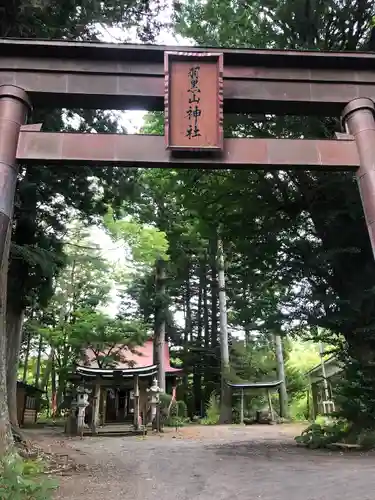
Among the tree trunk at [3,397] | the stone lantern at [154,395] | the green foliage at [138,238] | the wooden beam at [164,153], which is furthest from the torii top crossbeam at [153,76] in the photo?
→ the stone lantern at [154,395]

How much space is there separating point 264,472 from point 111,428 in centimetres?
1304

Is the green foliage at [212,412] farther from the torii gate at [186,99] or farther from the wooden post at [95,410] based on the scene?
the torii gate at [186,99]

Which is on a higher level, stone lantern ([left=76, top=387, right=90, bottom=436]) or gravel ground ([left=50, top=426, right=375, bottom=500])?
stone lantern ([left=76, top=387, right=90, bottom=436])

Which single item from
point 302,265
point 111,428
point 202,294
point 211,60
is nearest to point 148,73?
point 211,60

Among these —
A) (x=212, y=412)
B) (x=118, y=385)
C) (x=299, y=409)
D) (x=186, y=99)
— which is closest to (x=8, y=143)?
(x=186, y=99)

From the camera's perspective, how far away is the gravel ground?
627cm

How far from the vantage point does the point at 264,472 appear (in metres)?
7.95

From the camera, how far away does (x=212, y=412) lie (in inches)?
1062

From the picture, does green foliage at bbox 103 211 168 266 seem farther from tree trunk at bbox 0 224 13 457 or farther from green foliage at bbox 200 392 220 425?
green foliage at bbox 200 392 220 425

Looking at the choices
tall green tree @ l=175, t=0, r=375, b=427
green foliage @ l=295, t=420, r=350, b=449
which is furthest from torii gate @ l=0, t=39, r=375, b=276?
green foliage @ l=295, t=420, r=350, b=449

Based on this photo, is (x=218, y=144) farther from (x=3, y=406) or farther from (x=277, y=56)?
(x=3, y=406)

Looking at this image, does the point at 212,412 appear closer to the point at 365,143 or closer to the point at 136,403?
the point at 136,403

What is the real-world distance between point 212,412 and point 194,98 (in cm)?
2376

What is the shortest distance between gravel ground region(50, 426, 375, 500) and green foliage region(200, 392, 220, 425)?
48.7 feet
